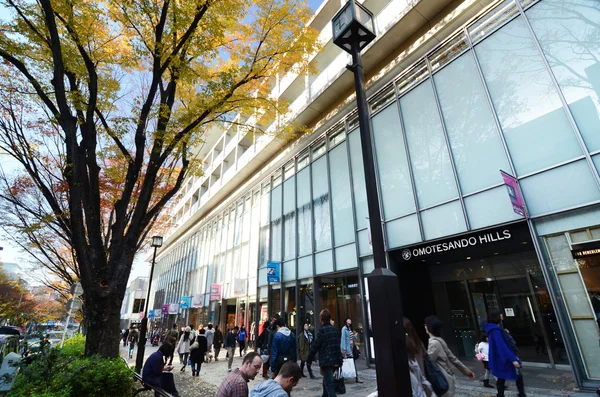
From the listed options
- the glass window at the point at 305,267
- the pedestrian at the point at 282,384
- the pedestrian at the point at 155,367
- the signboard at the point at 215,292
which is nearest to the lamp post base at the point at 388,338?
the pedestrian at the point at 282,384

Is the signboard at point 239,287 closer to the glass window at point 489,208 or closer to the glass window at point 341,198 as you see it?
the glass window at point 341,198

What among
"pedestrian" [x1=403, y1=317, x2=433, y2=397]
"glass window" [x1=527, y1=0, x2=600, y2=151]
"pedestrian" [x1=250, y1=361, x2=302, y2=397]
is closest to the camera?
"pedestrian" [x1=250, y1=361, x2=302, y2=397]

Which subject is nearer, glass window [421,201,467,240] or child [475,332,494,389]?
child [475,332,494,389]

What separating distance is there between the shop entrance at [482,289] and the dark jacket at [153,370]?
766 cm

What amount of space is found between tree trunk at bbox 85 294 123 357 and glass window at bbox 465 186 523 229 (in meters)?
9.06

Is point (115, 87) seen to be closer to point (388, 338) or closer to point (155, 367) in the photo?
point (155, 367)

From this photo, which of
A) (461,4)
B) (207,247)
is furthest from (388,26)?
(207,247)

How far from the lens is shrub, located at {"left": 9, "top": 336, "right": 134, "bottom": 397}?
476 centimetres

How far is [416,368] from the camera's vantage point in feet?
10.6

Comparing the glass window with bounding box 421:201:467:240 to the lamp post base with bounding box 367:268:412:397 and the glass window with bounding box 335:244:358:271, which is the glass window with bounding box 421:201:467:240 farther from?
the lamp post base with bounding box 367:268:412:397

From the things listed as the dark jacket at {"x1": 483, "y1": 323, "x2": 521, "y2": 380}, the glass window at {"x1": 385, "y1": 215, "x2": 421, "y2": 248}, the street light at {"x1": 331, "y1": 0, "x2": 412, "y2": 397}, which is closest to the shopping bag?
the dark jacket at {"x1": 483, "y1": 323, "x2": 521, "y2": 380}

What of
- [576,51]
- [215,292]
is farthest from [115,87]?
[215,292]

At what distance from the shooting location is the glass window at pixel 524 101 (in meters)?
7.06

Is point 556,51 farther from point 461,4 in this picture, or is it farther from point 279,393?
point 279,393
